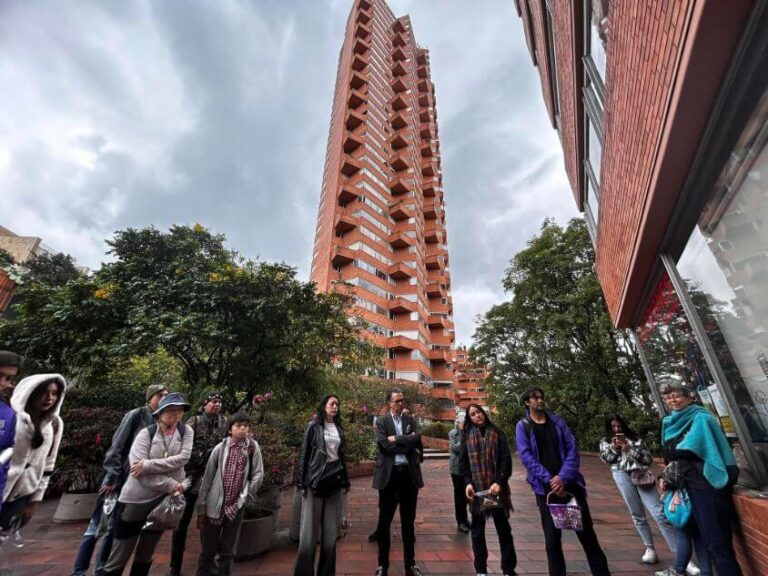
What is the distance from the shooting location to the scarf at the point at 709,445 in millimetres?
2570

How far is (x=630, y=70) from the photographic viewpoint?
2934mm

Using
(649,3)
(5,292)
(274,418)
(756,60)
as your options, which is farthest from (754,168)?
(5,292)

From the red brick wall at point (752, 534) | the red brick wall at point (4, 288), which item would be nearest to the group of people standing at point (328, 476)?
the red brick wall at point (752, 534)

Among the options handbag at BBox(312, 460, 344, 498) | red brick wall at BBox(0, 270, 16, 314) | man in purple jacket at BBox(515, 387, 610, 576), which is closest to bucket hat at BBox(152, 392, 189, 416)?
handbag at BBox(312, 460, 344, 498)

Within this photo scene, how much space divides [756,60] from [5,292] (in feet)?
37.8

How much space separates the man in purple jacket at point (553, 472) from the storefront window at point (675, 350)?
1419mm

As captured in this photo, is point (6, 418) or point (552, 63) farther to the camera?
point (552, 63)

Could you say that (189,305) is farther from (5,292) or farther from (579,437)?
(579,437)

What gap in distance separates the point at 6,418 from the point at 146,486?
3.78ft

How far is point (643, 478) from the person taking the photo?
12.3 feet

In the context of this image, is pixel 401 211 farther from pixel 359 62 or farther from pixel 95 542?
pixel 95 542

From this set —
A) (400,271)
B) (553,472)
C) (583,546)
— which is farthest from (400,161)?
(583,546)

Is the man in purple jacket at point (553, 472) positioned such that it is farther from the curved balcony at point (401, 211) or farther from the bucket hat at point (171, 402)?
the curved balcony at point (401, 211)

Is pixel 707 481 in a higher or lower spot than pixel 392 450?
lower
